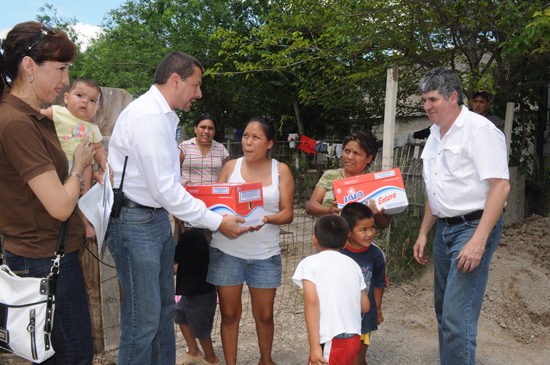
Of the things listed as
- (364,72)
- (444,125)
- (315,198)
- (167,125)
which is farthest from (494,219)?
(364,72)

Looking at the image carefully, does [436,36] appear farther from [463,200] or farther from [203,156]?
[463,200]

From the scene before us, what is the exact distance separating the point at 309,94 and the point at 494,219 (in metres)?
8.02

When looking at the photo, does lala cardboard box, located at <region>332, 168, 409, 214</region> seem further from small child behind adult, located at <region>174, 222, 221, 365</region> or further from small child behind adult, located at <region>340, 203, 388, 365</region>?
small child behind adult, located at <region>174, 222, 221, 365</region>

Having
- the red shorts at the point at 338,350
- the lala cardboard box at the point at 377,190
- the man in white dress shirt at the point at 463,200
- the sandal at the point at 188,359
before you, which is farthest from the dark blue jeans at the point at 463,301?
the sandal at the point at 188,359

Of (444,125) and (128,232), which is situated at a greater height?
(444,125)

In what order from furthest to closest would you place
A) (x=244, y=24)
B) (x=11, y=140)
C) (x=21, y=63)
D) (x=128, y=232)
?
(x=244, y=24) → (x=128, y=232) → (x=21, y=63) → (x=11, y=140)

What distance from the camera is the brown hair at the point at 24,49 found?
1751 millimetres

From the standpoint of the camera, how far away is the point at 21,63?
1.78 meters

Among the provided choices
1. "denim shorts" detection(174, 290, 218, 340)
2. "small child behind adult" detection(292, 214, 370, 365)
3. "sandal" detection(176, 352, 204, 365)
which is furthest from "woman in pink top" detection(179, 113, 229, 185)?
"small child behind adult" detection(292, 214, 370, 365)

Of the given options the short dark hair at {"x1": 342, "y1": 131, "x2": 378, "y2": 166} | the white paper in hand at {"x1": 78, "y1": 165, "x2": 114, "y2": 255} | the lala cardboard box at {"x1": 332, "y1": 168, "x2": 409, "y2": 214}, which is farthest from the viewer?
the short dark hair at {"x1": 342, "y1": 131, "x2": 378, "y2": 166}

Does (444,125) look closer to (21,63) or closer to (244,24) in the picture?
(21,63)

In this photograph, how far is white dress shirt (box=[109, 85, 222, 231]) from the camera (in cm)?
217

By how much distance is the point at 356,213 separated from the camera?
2826 millimetres

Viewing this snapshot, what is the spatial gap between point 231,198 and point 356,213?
Result: 0.90m
